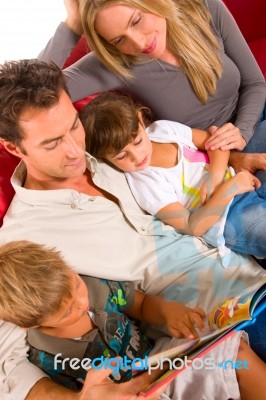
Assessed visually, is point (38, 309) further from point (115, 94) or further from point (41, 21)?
point (41, 21)

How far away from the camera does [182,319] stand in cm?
96

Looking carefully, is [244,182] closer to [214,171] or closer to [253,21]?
[214,171]

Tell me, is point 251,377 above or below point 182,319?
below

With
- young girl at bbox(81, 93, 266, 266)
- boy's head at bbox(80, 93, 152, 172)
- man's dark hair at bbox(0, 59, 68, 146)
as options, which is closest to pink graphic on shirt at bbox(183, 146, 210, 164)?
young girl at bbox(81, 93, 266, 266)

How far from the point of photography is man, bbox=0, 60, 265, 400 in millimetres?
1031

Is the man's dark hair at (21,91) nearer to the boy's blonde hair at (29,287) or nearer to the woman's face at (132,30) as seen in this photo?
the woman's face at (132,30)

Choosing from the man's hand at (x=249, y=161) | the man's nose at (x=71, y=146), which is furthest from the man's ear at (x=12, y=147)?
the man's hand at (x=249, y=161)

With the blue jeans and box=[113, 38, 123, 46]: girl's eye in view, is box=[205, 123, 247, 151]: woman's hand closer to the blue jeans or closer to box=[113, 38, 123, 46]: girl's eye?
the blue jeans

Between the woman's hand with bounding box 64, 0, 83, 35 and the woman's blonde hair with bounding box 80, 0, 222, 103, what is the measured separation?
0.22 ft

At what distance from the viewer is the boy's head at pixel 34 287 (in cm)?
84

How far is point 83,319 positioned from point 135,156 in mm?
429

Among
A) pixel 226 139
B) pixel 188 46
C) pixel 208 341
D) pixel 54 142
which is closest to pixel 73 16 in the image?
pixel 188 46

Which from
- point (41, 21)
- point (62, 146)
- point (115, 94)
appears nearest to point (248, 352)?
point (62, 146)

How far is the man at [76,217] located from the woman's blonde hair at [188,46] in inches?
8.1
